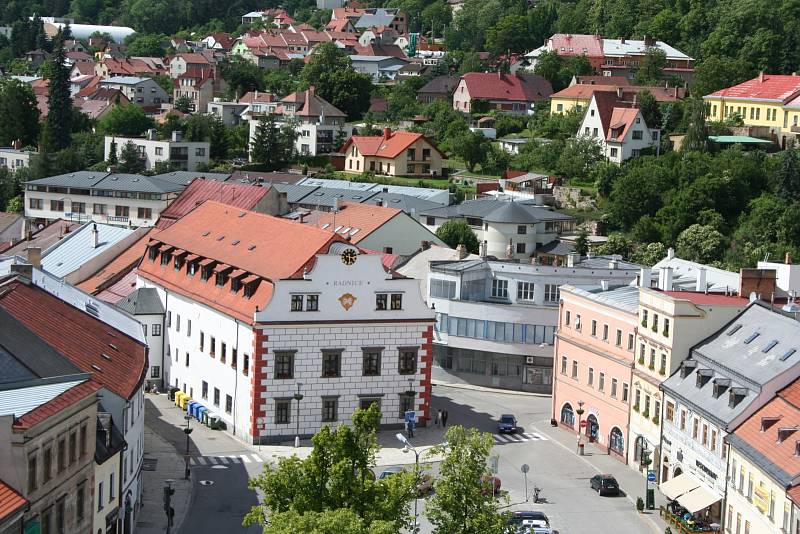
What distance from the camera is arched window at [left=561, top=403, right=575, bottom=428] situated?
7600 centimetres

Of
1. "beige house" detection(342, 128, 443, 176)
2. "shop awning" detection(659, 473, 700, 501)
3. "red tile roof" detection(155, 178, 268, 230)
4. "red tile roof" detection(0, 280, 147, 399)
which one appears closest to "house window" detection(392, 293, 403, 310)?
"red tile roof" detection(0, 280, 147, 399)

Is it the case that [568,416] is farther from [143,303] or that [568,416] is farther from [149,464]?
[143,303]

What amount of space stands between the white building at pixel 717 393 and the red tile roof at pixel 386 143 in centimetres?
→ 7935

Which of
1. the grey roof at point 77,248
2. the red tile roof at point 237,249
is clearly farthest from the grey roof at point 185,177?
the red tile roof at point 237,249

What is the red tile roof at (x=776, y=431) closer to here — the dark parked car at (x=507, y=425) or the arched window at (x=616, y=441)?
the arched window at (x=616, y=441)

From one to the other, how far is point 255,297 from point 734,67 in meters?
91.6

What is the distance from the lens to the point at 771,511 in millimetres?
52656

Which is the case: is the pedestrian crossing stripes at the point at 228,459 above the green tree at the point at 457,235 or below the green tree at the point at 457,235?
below

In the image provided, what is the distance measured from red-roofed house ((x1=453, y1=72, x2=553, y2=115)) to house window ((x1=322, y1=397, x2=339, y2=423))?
9450cm

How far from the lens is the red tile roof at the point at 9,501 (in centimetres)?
4066

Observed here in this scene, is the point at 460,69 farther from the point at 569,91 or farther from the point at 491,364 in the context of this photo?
the point at 491,364

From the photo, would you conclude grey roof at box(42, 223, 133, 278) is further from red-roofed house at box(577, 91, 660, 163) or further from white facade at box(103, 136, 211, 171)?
red-roofed house at box(577, 91, 660, 163)

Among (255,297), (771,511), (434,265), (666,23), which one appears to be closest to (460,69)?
(666,23)

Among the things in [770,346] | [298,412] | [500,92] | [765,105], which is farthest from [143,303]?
[500,92]
